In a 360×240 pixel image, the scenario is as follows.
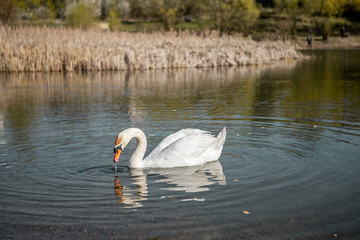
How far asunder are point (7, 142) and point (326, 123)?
8321 millimetres

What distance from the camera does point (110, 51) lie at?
30844 mm

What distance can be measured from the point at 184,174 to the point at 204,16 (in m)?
89.7

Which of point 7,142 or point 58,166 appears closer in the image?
point 58,166

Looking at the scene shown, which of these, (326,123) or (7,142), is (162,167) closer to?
(7,142)

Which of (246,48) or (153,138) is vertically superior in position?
(246,48)

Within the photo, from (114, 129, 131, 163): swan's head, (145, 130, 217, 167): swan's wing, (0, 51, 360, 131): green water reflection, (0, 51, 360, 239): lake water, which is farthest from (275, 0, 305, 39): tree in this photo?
(114, 129, 131, 163): swan's head

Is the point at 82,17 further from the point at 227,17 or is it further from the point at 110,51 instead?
the point at 110,51

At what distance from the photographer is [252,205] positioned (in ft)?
20.5

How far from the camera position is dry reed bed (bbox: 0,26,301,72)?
28.8 metres

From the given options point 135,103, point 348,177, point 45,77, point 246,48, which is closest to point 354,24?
point 246,48

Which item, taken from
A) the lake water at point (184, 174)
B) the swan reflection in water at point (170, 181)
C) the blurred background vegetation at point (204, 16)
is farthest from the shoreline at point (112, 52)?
the blurred background vegetation at point (204, 16)

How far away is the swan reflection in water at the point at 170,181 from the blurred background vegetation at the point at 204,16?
61.5 meters

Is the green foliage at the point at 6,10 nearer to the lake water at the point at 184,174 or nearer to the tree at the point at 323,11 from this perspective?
the lake water at the point at 184,174

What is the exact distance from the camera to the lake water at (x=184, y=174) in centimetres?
558
